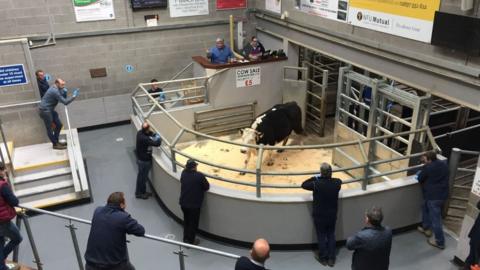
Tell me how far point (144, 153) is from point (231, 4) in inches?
196

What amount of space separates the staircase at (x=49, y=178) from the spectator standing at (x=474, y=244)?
539cm

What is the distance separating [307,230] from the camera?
548 centimetres

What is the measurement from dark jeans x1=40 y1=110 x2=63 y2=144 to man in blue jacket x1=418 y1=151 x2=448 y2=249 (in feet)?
19.3

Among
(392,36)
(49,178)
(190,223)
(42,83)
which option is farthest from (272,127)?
(42,83)

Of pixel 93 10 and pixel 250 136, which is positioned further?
pixel 93 10

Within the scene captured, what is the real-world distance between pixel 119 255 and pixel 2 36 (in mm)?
6478

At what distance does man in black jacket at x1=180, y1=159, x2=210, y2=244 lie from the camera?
17.4ft

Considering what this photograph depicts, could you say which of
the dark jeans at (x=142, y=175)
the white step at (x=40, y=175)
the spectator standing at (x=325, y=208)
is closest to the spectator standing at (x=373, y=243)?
the spectator standing at (x=325, y=208)

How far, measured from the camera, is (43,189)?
264 inches

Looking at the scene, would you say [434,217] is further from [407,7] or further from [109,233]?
[109,233]

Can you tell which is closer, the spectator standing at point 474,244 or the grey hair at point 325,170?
the spectator standing at point 474,244

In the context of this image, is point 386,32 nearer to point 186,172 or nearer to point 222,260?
point 186,172

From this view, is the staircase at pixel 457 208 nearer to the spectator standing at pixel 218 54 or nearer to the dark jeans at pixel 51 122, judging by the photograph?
the spectator standing at pixel 218 54

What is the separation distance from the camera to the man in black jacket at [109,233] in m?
3.70
